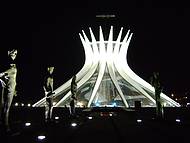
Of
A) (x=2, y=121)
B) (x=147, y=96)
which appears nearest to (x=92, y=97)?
(x=147, y=96)

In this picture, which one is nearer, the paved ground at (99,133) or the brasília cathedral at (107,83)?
the paved ground at (99,133)

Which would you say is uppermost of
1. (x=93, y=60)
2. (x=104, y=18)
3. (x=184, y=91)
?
(x=104, y=18)

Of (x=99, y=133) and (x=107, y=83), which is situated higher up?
(x=107, y=83)

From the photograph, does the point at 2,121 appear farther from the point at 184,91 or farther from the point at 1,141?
the point at 184,91

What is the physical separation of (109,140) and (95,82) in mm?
27405

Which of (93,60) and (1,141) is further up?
(93,60)

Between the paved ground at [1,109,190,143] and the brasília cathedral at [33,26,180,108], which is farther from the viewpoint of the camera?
the brasília cathedral at [33,26,180,108]

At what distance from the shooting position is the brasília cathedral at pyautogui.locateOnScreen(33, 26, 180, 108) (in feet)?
111

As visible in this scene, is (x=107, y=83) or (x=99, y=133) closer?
(x=99, y=133)

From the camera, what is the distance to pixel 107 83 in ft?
118

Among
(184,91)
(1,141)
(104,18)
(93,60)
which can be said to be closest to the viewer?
(1,141)

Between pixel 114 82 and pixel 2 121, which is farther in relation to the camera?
pixel 114 82

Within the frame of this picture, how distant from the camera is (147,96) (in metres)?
Answer: 33.4

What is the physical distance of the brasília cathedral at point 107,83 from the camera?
1331 inches
